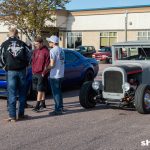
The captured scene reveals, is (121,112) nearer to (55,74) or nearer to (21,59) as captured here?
(55,74)

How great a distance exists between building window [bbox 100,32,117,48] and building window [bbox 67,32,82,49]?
3.05 meters

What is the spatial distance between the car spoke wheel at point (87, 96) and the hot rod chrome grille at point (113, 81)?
492 millimetres

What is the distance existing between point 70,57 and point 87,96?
139 inches

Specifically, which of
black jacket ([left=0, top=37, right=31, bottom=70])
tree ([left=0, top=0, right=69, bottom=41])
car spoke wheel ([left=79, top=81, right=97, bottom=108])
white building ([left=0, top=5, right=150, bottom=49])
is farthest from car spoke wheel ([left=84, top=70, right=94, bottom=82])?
white building ([left=0, top=5, right=150, bottom=49])

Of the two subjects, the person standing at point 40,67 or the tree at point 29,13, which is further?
the tree at point 29,13

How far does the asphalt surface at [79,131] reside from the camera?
6613 millimetres

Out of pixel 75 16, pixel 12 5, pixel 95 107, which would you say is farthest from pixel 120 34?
pixel 95 107

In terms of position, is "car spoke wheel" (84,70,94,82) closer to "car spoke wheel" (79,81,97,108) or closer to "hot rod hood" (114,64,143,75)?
"car spoke wheel" (79,81,97,108)

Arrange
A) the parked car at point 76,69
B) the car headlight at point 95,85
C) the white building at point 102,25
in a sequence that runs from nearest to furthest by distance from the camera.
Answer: the car headlight at point 95,85 < the parked car at point 76,69 < the white building at point 102,25

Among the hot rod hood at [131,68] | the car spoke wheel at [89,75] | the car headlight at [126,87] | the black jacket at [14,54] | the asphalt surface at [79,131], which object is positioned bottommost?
the asphalt surface at [79,131]

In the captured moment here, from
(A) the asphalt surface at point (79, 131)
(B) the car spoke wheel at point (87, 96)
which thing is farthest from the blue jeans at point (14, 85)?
(B) the car spoke wheel at point (87, 96)

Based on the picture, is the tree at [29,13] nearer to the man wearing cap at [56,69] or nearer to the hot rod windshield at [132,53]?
the hot rod windshield at [132,53]

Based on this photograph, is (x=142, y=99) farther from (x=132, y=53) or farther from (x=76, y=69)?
(x=76, y=69)

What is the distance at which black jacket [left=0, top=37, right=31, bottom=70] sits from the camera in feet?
27.4
